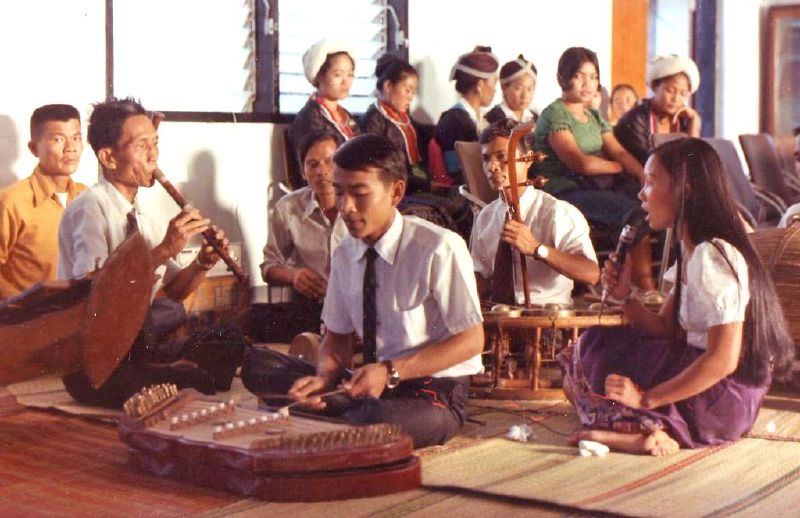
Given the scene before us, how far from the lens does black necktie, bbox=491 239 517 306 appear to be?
4895mm

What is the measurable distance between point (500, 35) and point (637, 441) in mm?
4885

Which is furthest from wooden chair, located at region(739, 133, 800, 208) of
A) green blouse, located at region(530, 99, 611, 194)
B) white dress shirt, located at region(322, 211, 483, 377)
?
white dress shirt, located at region(322, 211, 483, 377)

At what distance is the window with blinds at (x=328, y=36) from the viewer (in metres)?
6.87

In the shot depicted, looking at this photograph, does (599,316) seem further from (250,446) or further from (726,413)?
(250,446)

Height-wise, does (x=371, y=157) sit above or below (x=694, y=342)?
above

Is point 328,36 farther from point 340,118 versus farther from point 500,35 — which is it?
point 500,35

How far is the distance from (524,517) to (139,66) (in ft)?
12.0

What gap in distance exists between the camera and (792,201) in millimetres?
8484

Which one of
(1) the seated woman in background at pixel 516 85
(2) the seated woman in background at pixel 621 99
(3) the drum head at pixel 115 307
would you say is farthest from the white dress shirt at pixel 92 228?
(2) the seated woman in background at pixel 621 99

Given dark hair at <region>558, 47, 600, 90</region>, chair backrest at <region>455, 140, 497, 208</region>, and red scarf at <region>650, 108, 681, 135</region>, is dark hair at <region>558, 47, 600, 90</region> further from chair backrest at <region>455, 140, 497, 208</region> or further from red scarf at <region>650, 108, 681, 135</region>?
chair backrest at <region>455, 140, 497, 208</region>

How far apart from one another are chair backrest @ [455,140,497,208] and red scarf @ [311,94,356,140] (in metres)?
0.55

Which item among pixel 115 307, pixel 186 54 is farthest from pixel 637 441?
pixel 186 54

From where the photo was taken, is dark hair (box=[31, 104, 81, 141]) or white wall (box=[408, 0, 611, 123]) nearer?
dark hair (box=[31, 104, 81, 141])

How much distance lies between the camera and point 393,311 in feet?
12.7
